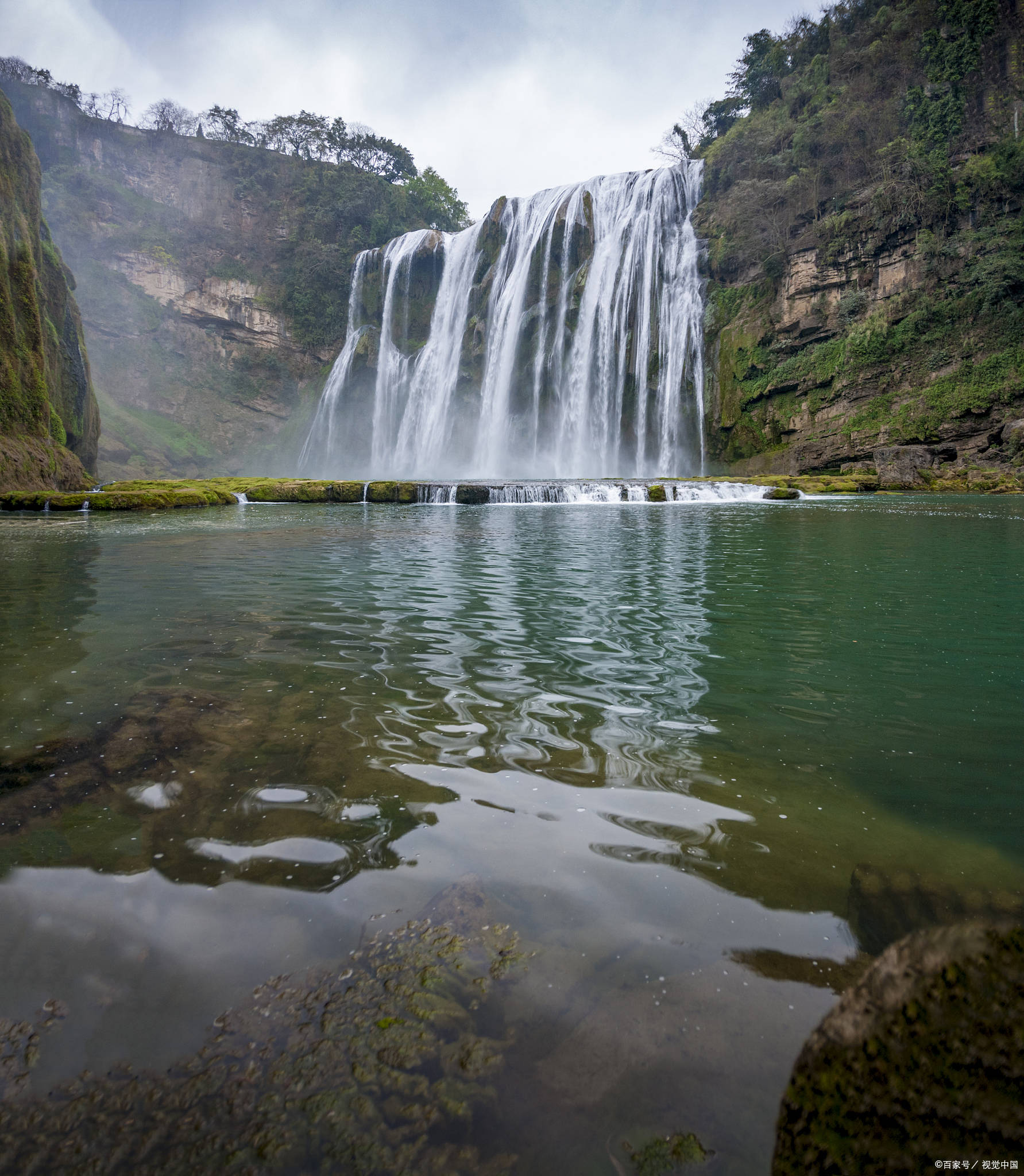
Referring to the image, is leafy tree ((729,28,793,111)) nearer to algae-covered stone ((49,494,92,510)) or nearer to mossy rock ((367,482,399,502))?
mossy rock ((367,482,399,502))

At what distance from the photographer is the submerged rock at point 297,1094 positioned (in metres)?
0.98

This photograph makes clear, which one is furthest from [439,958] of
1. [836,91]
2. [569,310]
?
[836,91]

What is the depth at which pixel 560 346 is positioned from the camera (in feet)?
109

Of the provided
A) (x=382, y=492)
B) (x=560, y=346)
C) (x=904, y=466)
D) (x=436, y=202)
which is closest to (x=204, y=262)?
(x=436, y=202)

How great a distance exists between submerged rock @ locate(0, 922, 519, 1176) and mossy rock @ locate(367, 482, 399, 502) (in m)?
21.7

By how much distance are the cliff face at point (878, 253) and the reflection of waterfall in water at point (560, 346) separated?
1947 mm

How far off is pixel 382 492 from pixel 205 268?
36322 mm

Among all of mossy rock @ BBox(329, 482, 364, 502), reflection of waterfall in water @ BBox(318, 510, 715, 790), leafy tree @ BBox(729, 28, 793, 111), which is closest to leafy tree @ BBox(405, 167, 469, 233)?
leafy tree @ BBox(729, 28, 793, 111)

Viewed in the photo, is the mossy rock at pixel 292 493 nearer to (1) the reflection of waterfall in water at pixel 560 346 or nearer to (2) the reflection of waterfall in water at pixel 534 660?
(1) the reflection of waterfall in water at pixel 560 346

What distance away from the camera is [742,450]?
31016mm

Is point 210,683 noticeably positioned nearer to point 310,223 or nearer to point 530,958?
point 530,958

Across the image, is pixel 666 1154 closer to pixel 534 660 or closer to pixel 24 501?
pixel 534 660

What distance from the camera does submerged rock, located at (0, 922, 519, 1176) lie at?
982 mm

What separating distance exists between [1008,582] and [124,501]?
19767mm
